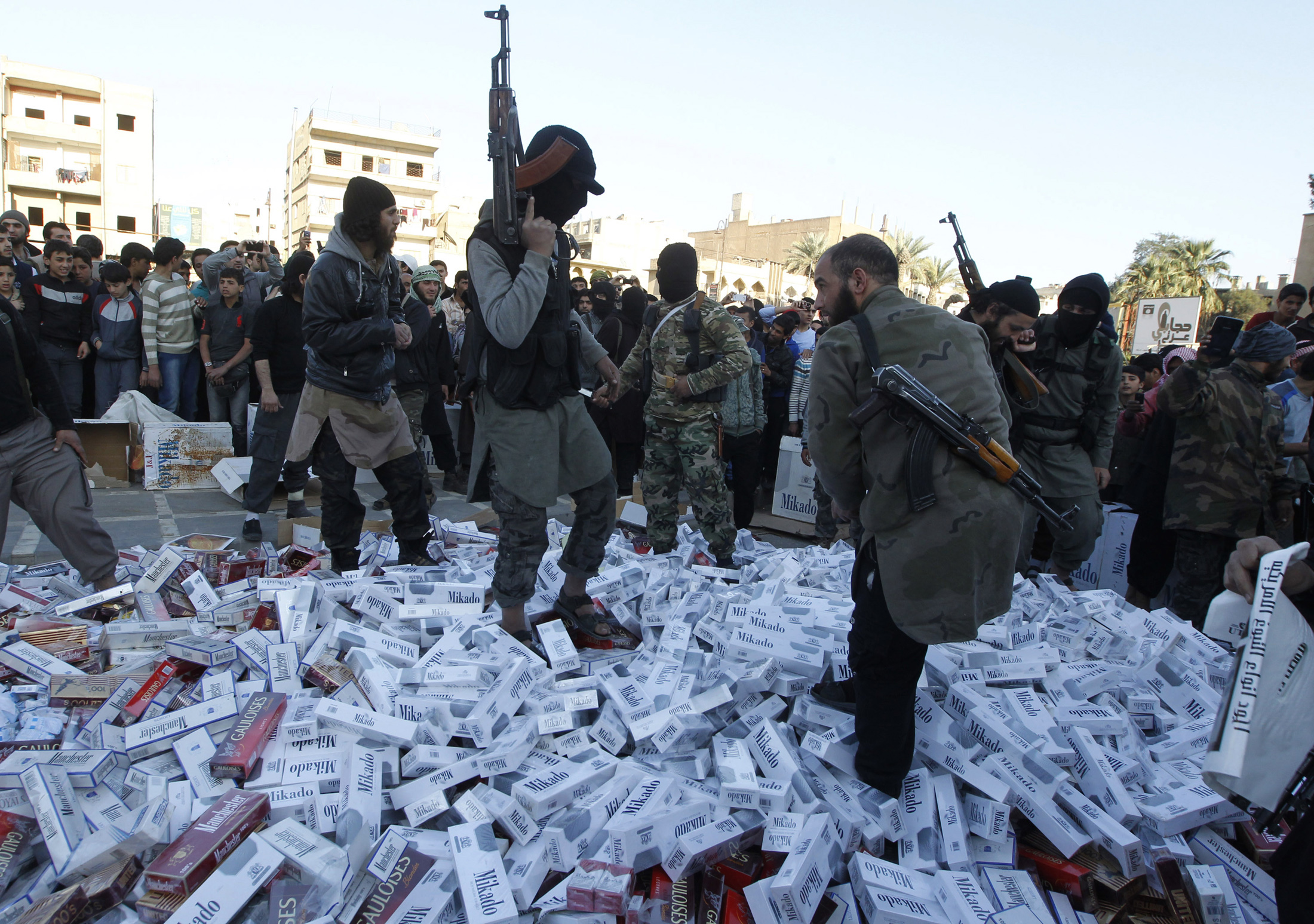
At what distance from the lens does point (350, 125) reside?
57094 mm

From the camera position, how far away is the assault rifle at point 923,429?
2.13 metres

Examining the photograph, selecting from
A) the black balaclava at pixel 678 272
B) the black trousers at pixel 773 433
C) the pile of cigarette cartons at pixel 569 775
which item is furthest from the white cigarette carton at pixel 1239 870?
the black trousers at pixel 773 433

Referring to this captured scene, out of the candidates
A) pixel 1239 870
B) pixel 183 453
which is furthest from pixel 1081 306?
pixel 183 453

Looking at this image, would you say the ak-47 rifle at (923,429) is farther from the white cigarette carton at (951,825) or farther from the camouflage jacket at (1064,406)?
the camouflage jacket at (1064,406)

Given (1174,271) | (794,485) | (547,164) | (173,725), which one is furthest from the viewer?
(1174,271)

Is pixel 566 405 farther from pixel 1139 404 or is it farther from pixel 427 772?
pixel 1139 404

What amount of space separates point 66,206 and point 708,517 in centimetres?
5480

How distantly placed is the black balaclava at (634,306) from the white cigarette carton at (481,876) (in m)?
4.91

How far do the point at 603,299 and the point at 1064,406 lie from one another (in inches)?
210

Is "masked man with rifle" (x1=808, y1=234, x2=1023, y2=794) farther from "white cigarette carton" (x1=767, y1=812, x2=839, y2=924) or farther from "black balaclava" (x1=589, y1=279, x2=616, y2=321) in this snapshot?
"black balaclava" (x1=589, y1=279, x2=616, y2=321)

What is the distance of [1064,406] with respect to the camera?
437cm

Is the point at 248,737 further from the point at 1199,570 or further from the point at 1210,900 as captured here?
the point at 1199,570

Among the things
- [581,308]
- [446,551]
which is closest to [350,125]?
[581,308]

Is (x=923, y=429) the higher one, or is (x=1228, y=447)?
(x=923, y=429)
